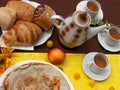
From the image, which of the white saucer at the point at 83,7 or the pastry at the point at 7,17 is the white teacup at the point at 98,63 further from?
the pastry at the point at 7,17

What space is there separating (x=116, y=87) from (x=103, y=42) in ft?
0.66

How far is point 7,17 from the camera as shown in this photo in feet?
3.72

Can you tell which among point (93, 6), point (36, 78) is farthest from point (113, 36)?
point (36, 78)

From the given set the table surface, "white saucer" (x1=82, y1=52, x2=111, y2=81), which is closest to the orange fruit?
the table surface

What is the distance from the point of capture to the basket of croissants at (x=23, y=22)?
1128 millimetres

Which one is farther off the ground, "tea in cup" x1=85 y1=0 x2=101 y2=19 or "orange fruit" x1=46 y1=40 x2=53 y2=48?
"tea in cup" x1=85 y1=0 x2=101 y2=19

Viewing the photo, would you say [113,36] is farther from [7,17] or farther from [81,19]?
[7,17]

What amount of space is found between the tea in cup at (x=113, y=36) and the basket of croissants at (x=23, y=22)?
240mm

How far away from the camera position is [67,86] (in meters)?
1.11

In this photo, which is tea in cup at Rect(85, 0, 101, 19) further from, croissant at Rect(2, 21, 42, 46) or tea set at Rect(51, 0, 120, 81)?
croissant at Rect(2, 21, 42, 46)

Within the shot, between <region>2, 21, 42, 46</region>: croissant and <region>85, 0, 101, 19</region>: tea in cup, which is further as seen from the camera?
<region>85, 0, 101, 19</region>: tea in cup

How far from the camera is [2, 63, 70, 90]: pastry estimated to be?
1058 mm

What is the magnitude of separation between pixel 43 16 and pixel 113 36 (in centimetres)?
30

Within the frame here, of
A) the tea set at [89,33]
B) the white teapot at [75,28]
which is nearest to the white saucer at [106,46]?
the tea set at [89,33]
